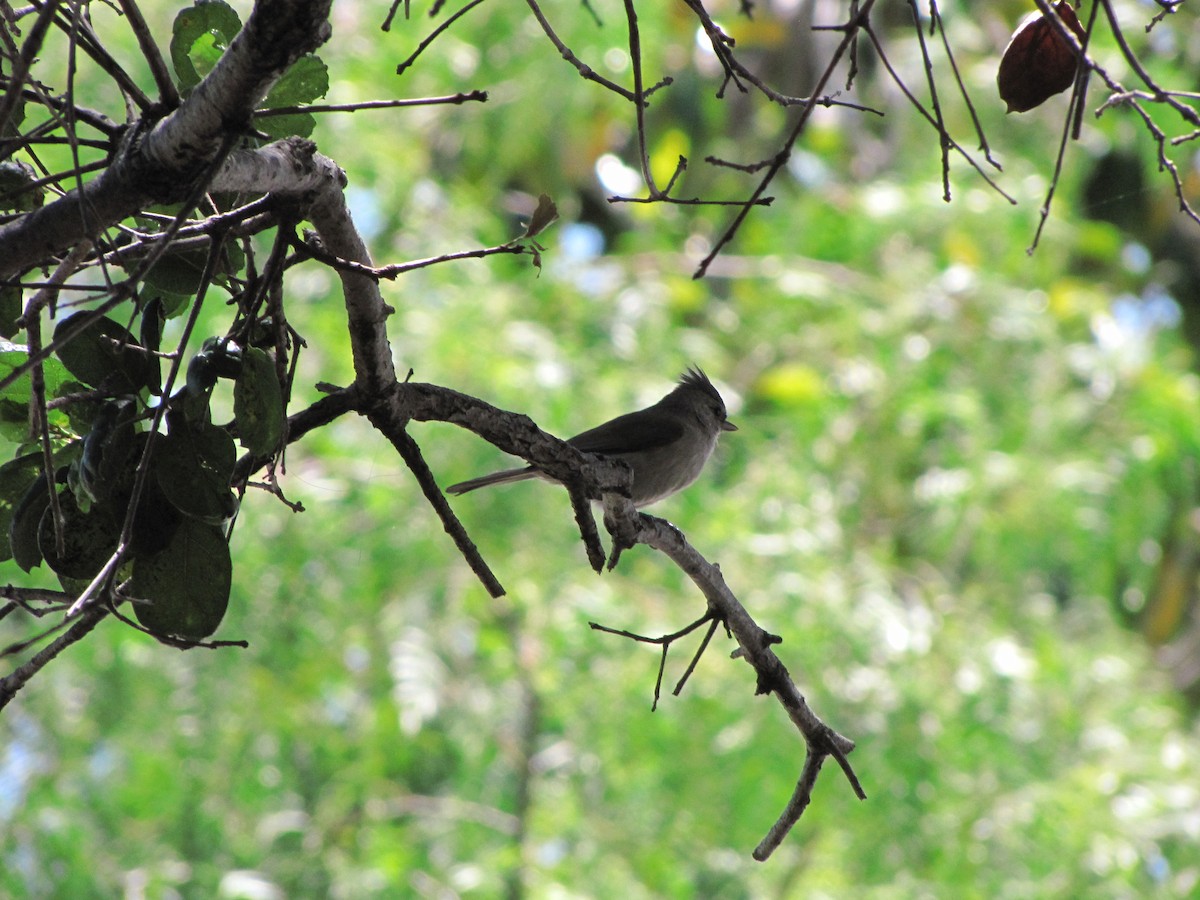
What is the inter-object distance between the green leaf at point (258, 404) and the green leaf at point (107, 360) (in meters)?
0.18

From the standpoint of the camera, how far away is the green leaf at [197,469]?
6.75 feet

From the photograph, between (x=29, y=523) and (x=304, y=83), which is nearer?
(x=29, y=523)

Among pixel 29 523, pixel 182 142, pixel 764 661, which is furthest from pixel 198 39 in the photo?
pixel 764 661

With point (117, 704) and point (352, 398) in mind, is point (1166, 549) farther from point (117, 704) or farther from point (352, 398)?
point (352, 398)

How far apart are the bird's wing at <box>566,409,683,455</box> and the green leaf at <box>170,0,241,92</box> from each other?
10.7 feet

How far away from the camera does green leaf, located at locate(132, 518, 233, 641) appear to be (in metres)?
2.14

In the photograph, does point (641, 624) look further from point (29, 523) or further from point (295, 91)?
point (29, 523)

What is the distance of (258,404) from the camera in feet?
6.86

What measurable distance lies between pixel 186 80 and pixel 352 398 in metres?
0.65

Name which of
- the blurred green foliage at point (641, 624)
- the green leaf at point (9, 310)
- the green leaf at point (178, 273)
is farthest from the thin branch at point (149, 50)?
the blurred green foliage at point (641, 624)

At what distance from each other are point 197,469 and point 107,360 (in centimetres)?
26

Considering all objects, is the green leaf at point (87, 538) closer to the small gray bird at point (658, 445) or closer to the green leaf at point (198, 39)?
the green leaf at point (198, 39)

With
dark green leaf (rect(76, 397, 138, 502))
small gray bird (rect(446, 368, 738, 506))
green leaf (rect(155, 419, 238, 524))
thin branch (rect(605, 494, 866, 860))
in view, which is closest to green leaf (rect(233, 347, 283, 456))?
green leaf (rect(155, 419, 238, 524))

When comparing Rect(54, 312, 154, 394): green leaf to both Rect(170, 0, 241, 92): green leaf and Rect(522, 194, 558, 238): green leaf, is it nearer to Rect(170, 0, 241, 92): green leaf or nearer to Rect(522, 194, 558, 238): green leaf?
Rect(170, 0, 241, 92): green leaf
